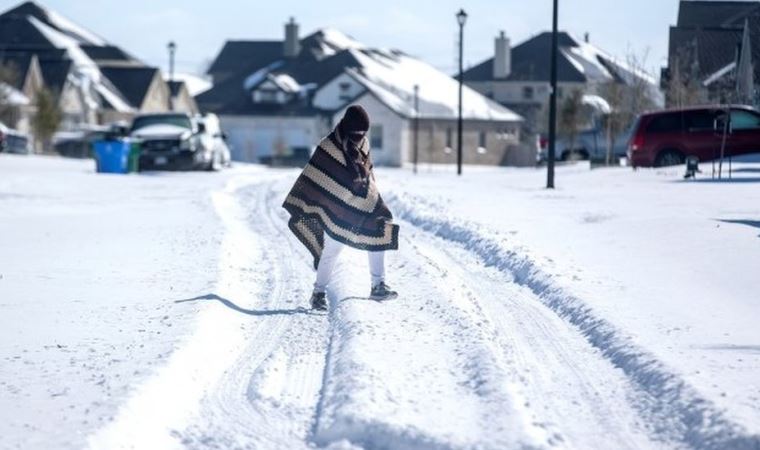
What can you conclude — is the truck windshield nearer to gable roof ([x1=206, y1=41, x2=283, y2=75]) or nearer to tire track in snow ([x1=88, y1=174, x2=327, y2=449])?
tire track in snow ([x1=88, y1=174, x2=327, y2=449])

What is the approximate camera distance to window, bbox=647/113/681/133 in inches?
1169

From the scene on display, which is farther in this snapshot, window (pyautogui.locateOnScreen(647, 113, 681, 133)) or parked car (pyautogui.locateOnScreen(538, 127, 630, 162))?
parked car (pyautogui.locateOnScreen(538, 127, 630, 162))

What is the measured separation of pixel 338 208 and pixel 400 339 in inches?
76.4

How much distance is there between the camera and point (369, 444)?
6457 mm

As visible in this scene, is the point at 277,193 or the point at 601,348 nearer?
the point at 601,348

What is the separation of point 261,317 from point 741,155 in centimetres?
2162

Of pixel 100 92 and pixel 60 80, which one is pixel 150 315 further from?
pixel 100 92

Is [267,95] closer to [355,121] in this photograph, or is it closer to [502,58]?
[502,58]

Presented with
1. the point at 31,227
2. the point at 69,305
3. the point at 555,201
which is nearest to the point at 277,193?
the point at 555,201

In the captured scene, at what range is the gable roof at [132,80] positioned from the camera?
293 ft

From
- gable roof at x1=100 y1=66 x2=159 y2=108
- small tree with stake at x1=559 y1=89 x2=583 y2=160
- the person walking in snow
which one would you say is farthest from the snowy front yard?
gable roof at x1=100 y1=66 x2=159 y2=108

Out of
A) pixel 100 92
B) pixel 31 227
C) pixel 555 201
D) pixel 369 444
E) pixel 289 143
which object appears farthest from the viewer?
pixel 100 92

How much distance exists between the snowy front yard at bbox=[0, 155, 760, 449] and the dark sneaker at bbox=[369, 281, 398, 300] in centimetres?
14

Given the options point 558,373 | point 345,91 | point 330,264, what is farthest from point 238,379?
point 345,91
